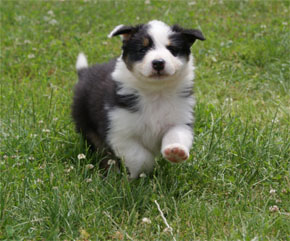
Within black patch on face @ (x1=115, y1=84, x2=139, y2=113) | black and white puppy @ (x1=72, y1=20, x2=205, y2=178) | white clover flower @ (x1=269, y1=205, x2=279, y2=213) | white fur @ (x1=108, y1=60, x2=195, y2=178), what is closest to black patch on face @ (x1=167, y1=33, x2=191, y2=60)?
black and white puppy @ (x1=72, y1=20, x2=205, y2=178)

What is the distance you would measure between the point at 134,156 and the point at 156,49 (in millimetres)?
797

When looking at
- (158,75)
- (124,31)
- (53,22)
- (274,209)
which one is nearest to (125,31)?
(124,31)

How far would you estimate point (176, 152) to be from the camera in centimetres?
343

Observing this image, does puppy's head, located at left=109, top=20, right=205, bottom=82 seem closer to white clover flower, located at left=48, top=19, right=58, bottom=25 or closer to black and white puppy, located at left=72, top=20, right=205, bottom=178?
black and white puppy, located at left=72, top=20, right=205, bottom=178

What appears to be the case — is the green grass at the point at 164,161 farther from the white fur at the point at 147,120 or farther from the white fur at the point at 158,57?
the white fur at the point at 158,57

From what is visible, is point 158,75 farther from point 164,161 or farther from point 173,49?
point 164,161

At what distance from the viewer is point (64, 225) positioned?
3062mm

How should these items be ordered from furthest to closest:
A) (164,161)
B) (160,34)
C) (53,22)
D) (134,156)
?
(53,22) < (164,161) < (134,156) < (160,34)

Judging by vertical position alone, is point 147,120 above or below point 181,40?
below

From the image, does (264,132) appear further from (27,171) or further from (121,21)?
(121,21)

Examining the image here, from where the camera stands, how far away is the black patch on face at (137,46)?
366 centimetres

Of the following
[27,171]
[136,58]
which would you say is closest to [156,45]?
[136,58]

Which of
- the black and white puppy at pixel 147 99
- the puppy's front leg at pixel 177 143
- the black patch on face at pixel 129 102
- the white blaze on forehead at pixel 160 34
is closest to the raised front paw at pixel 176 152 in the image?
the puppy's front leg at pixel 177 143

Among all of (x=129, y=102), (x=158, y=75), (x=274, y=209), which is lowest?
(x=274, y=209)
